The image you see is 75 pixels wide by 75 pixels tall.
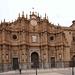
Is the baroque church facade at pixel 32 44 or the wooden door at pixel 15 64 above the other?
the baroque church facade at pixel 32 44

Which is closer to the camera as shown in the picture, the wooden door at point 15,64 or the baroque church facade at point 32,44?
the wooden door at point 15,64

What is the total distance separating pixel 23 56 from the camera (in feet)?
114

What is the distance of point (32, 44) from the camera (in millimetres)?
37594

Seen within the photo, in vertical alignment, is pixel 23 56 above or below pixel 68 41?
below

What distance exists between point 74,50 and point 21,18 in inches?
838

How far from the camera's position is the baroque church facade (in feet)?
114

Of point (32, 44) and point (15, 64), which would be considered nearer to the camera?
point (15, 64)

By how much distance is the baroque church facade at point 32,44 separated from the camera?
34.7m

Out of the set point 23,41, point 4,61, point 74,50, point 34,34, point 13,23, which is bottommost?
point 4,61

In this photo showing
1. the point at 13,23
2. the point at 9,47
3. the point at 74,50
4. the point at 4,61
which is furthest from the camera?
the point at 74,50

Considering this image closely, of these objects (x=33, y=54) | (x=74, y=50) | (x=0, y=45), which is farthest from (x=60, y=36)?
(x=0, y=45)

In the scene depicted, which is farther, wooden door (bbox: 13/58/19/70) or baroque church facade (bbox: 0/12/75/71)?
baroque church facade (bbox: 0/12/75/71)

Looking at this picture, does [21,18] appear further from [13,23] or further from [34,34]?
[34,34]

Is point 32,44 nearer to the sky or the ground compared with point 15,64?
nearer to the sky
